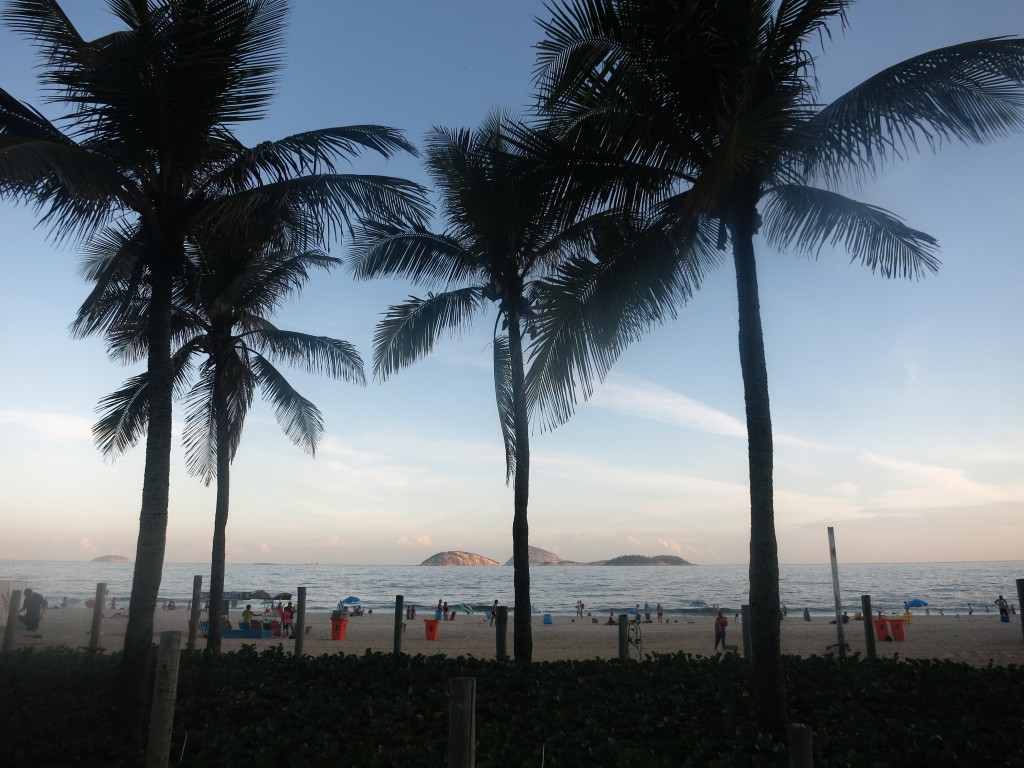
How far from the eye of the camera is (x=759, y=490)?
7727 millimetres

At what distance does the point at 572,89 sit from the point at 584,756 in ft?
22.0

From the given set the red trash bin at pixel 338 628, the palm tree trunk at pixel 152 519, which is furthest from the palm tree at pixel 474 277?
the red trash bin at pixel 338 628

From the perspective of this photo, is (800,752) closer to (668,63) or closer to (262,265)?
(668,63)

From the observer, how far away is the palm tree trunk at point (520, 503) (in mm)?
11820

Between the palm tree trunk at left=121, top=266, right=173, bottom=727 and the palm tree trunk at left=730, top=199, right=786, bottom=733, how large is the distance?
20.1 feet

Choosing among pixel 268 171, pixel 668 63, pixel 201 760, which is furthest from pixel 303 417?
pixel 668 63

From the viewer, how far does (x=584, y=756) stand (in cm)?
649

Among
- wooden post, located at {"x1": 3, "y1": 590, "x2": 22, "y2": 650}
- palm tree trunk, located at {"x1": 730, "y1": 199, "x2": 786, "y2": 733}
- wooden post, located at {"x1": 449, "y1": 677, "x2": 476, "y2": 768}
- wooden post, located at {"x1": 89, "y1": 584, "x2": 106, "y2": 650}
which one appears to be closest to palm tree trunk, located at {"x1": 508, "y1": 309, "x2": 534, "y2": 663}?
palm tree trunk, located at {"x1": 730, "y1": 199, "x2": 786, "y2": 733}

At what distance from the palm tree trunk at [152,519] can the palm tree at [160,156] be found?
13 millimetres

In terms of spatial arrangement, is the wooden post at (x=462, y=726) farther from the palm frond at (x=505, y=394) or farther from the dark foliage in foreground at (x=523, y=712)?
the palm frond at (x=505, y=394)

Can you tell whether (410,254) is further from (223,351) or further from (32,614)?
(32,614)

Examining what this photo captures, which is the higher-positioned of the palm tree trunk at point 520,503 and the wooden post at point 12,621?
the palm tree trunk at point 520,503

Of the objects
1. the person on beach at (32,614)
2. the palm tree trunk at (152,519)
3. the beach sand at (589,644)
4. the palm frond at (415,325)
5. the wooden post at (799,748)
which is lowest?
the beach sand at (589,644)

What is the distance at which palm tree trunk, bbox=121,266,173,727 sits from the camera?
24.8ft
